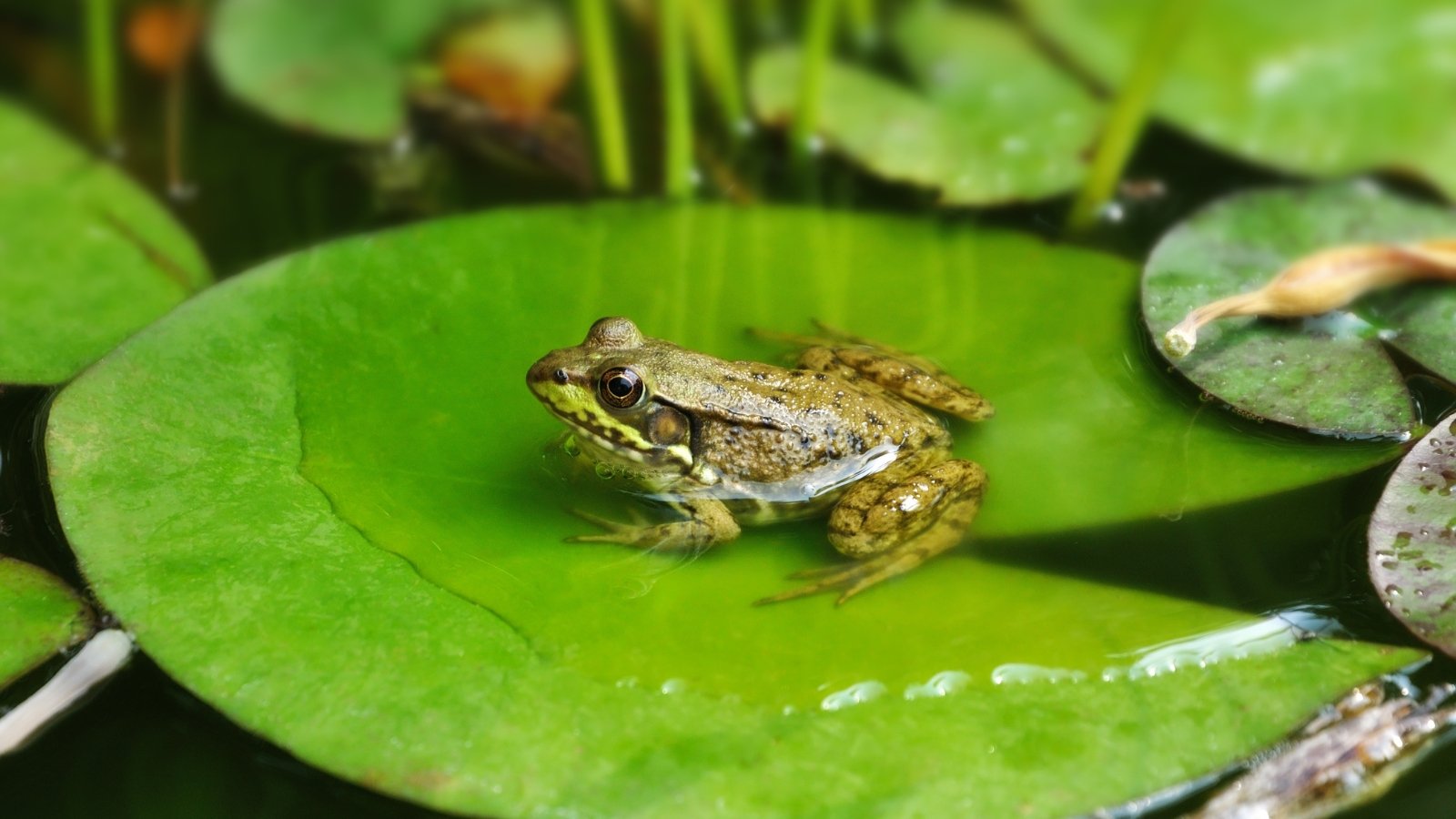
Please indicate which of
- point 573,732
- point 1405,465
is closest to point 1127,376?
point 1405,465

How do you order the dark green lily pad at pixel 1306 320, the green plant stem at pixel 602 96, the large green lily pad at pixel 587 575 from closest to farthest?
1. the large green lily pad at pixel 587 575
2. the dark green lily pad at pixel 1306 320
3. the green plant stem at pixel 602 96

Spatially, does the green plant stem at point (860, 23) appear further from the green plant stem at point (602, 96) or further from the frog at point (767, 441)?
the frog at point (767, 441)

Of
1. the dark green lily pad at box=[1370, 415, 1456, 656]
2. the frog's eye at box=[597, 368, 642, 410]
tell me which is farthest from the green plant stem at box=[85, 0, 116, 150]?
the dark green lily pad at box=[1370, 415, 1456, 656]

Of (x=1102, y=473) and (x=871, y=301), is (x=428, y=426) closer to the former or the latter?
(x=871, y=301)

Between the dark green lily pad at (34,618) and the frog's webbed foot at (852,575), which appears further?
the frog's webbed foot at (852,575)

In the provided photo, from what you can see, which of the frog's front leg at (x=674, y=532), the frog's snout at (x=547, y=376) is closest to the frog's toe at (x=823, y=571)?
the frog's front leg at (x=674, y=532)

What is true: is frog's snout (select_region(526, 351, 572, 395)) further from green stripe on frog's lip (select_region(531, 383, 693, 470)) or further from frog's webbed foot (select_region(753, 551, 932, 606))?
frog's webbed foot (select_region(753, 551, 932, 606))
